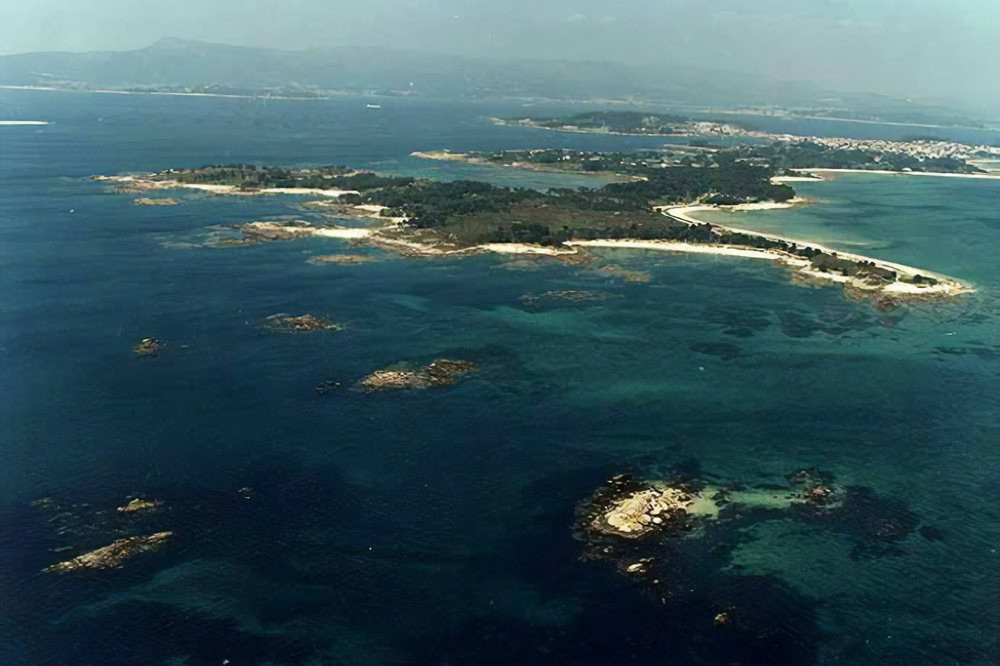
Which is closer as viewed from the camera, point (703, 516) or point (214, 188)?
point (703, 516)

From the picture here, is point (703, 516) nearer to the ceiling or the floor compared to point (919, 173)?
nearer to the floor

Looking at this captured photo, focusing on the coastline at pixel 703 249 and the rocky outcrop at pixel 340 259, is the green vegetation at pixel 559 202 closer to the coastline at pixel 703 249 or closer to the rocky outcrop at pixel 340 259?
the coastline at pixel 703 249

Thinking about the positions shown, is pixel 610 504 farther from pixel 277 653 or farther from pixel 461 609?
pixel 277 653

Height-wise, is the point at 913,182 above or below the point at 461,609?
above

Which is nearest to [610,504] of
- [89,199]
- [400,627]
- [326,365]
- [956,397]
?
[400,627]

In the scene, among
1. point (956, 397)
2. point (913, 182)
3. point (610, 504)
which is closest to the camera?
point (610, 504)

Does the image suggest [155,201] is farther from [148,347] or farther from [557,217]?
[148,347]

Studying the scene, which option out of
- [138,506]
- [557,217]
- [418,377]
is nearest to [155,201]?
[557,217]
